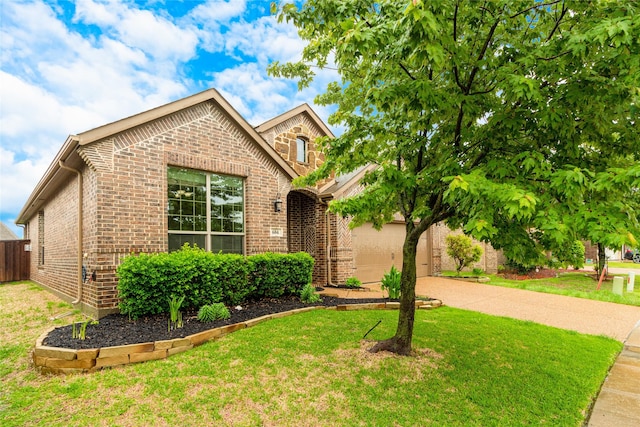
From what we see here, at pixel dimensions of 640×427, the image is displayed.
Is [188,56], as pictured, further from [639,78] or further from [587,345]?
[587,345]

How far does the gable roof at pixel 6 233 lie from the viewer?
27.7 metres

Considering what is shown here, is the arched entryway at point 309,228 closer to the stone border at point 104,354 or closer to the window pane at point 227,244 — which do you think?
the window pane at point 227,244

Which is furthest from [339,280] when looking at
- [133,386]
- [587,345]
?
[133,386]

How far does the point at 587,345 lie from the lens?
5.64 m

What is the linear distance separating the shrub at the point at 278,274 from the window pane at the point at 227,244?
3.19ft

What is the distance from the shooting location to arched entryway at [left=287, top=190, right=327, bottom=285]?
38.9ft

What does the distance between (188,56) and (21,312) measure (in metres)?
9.21

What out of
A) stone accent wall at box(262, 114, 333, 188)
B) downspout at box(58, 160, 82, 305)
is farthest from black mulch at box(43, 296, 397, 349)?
stone accent wall at box(262, 114, 333, 188)

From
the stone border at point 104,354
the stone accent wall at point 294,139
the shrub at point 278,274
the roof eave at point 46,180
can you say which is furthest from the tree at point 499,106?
the stone accent wall at point 294,139

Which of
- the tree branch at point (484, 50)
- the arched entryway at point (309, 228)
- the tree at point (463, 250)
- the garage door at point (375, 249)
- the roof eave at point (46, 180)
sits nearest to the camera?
the tree branch at point (484, 50)

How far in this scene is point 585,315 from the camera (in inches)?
315

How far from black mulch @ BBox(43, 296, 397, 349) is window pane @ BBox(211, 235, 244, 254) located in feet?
5.76

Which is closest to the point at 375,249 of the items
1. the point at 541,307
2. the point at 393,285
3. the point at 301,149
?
the point at 393,285

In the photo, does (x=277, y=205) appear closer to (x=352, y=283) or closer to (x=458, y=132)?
(x=352, y=283)
